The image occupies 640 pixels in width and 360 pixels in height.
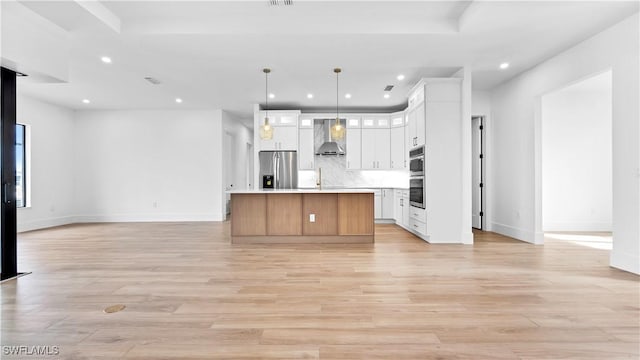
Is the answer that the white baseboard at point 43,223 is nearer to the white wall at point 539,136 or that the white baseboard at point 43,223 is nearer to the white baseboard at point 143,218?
the white baseboard at point 143,218

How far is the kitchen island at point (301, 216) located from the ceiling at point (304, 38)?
6.95 feet

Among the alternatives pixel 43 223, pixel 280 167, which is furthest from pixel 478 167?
pixel 43 223

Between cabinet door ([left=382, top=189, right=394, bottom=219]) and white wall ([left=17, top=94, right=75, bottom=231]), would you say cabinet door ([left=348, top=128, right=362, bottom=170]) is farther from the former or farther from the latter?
white wall ([left=17, top=94, right=75, bottom=231])

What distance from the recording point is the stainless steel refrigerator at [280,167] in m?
7.96

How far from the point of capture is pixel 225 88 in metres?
6.64

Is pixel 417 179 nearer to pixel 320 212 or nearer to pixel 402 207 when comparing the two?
pixel 402 207

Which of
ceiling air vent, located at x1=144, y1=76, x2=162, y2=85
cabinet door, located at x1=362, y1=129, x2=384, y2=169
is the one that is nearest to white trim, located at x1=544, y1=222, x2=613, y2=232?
cabinet door, located at x1=362, y1=129, x2=384, y2=169

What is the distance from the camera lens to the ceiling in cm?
365

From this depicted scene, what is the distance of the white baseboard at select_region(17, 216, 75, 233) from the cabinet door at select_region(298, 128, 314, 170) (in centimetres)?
604

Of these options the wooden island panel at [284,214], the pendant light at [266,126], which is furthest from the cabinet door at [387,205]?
the pendant light at [266,126]

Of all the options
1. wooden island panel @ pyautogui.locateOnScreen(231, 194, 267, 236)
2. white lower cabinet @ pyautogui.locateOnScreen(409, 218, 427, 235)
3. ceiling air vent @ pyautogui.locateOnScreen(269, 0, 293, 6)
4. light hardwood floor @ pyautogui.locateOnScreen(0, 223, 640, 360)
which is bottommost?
light hardwood floor @ pyautogui.locateOnScreen(0, 223, 640, 360)

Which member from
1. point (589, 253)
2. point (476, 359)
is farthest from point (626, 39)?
point (476, 359)

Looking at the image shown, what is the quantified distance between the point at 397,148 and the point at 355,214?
316 cm

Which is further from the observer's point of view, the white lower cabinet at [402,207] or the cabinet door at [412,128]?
the white lower cabinet at [402,207]
